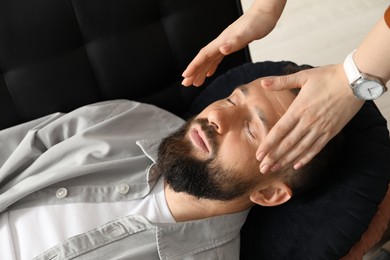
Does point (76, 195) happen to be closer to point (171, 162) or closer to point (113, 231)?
point (113, 231)

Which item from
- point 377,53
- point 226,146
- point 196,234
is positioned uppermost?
point 377,53

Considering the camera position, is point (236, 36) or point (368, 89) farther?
point (236, 36)

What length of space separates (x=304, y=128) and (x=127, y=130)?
0.69 m

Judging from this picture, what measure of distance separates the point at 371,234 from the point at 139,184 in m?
0.72

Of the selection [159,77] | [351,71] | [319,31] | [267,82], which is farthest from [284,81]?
[319,31]

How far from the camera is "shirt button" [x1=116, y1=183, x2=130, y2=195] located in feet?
4.12

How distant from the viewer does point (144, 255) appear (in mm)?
1180

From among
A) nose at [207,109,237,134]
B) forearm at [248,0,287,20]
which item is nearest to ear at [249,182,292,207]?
nose at [207,109,237,134]

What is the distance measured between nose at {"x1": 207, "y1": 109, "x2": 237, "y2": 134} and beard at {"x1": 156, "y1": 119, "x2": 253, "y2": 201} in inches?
1.0

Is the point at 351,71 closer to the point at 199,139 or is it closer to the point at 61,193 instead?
the point at 199,139

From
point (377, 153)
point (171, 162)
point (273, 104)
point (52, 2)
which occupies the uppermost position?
point (52, 2)

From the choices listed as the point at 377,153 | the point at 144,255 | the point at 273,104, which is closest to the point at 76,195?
the point at 144,255

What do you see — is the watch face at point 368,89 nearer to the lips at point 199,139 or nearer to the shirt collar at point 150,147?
the lips at point 199,139

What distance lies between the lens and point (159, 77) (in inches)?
58.5
